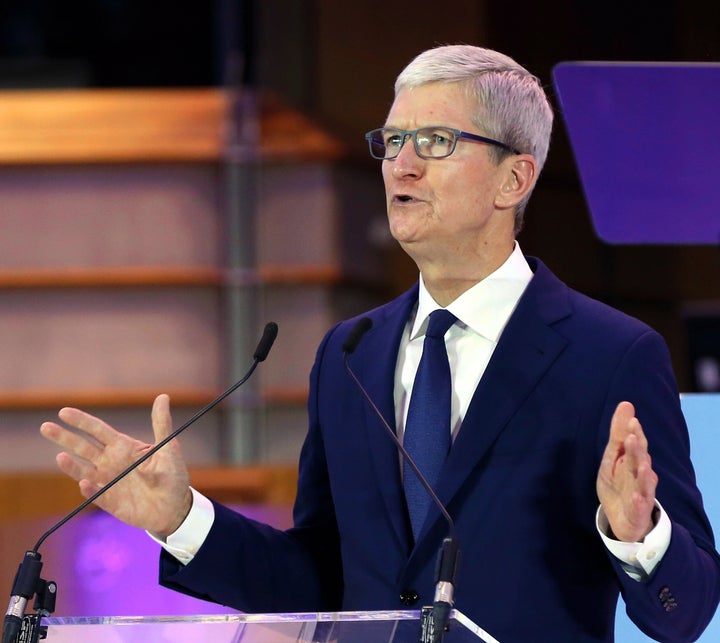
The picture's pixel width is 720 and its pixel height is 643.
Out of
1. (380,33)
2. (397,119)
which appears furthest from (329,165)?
(397,119)

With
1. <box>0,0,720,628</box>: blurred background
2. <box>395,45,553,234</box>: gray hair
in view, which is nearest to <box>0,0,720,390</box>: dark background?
<box>0,0,720,628</box>: blurred background

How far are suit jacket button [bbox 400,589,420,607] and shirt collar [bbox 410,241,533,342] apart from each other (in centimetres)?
33

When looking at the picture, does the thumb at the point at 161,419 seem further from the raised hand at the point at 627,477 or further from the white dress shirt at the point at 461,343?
the raised hand at the point at 627,477

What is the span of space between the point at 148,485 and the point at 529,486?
44cm

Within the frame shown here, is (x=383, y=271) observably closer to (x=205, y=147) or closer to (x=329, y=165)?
(x=329, y=165)

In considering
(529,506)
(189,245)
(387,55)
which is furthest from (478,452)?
(189,245)

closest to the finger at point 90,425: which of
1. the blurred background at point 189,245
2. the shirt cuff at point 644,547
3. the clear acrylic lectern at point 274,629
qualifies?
the clear acrylic lectern at point 274,629

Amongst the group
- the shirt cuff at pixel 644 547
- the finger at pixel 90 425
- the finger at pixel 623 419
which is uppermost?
the finger at pixel 623 419

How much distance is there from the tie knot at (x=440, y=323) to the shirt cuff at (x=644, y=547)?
349 millimetres

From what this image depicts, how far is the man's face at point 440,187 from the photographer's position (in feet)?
5.14

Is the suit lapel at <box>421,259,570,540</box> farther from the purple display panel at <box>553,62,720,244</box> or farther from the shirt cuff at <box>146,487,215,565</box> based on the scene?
the purple display panel at <box>553,62,720,244</box>

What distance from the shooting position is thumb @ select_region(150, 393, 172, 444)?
4.76ft

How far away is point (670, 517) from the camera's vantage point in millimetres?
1410

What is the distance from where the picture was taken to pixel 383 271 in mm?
4355
